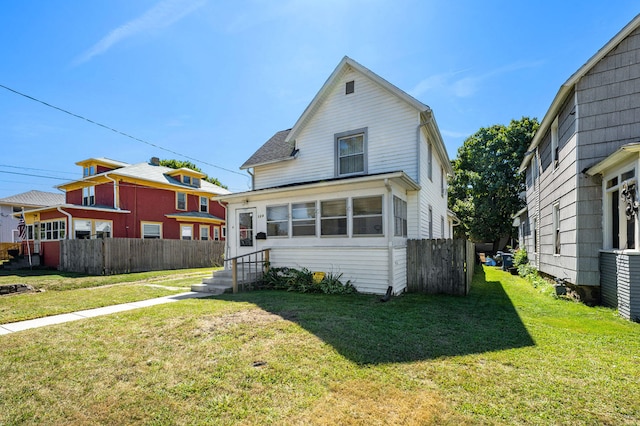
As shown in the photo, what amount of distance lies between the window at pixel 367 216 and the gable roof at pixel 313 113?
149 inches

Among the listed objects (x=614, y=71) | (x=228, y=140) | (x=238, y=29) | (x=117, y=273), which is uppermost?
(x=238, y=29)

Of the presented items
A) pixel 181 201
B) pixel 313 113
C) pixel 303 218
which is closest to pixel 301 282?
pixel 303 218

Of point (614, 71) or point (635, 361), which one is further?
point (614, 71)

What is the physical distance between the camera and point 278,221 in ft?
36.2

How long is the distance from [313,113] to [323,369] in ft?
34.3

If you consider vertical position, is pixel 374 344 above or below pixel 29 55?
below

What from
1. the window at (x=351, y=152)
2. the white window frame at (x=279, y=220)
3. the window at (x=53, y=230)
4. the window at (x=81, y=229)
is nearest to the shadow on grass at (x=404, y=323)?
the white window frame at (x=279, y=220)

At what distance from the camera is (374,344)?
460cm

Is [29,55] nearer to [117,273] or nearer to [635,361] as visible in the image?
[117,273]

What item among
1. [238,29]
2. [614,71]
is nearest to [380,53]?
[238,29]

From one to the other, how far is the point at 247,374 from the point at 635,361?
5115 millimetres

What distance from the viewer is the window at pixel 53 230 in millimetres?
18750

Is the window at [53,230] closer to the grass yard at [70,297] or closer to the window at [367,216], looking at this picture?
the grass yard at [70,297]

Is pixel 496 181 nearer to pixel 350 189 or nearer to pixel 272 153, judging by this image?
pixel 272 153
